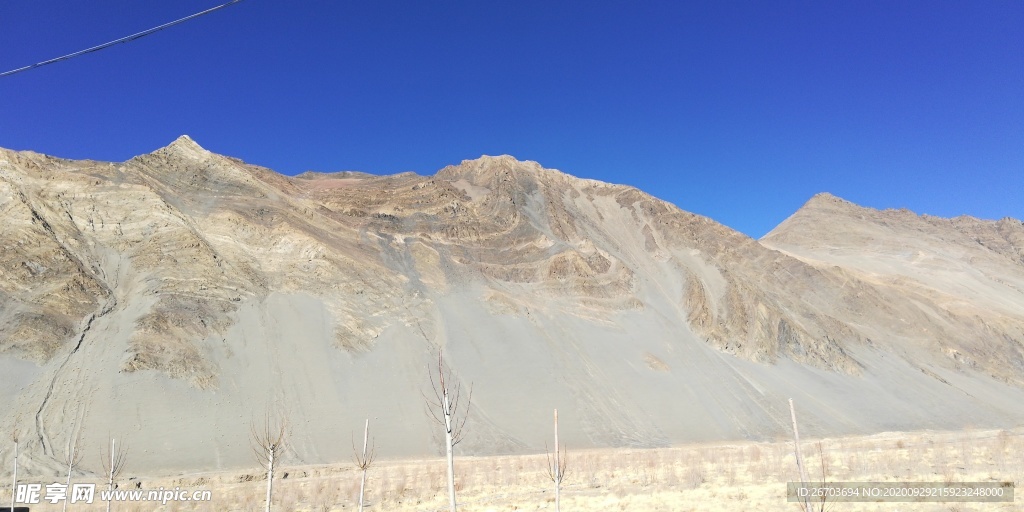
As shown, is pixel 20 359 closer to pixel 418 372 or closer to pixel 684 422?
pixel 418 372


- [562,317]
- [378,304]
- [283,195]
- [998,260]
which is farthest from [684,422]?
[998,260]

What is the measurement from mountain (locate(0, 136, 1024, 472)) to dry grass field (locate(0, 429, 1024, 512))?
331 centimetres

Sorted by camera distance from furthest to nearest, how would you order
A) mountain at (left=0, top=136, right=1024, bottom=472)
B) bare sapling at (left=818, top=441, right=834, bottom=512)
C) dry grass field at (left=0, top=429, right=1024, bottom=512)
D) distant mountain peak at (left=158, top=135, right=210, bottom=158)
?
distant mountain peak at (left=158, top=135, right=210, bottom=158) → mountain at (left=0, top=136, right=1024, bottom=472) → dry grass field at (left=0, top=429, right=1024, bottom=512) → bare sapling at (left=818, top=441, right=834, bottom=512)

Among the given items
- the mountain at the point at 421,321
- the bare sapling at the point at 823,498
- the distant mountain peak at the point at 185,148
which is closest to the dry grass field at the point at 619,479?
the bare sapling at the point at 823,498

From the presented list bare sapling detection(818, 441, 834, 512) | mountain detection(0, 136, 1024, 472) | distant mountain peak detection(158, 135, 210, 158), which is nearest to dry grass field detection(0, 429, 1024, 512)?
bare sapling detection(818, 441, 834, 512)

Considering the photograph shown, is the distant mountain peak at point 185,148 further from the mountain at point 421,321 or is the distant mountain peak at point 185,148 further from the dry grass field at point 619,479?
the dry grass field at point 619,479

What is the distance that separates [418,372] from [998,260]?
88.9 m

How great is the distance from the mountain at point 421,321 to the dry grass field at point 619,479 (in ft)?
10.9

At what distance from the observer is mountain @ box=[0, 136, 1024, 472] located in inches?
1155

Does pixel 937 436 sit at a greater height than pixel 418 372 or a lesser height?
lesser

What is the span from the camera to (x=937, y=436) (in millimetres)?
34406

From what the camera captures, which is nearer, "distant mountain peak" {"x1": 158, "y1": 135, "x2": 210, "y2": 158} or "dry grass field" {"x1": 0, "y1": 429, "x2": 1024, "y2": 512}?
"dry grass field" {"x1": 0, "y1": 429, "x2": 1024, "y2": 512}

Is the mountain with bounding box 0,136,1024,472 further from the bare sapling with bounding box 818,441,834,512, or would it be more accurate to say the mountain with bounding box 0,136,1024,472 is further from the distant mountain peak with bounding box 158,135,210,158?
the bare sapling with bounding box 818,441,834,512

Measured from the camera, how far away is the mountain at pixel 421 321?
2933 cm
